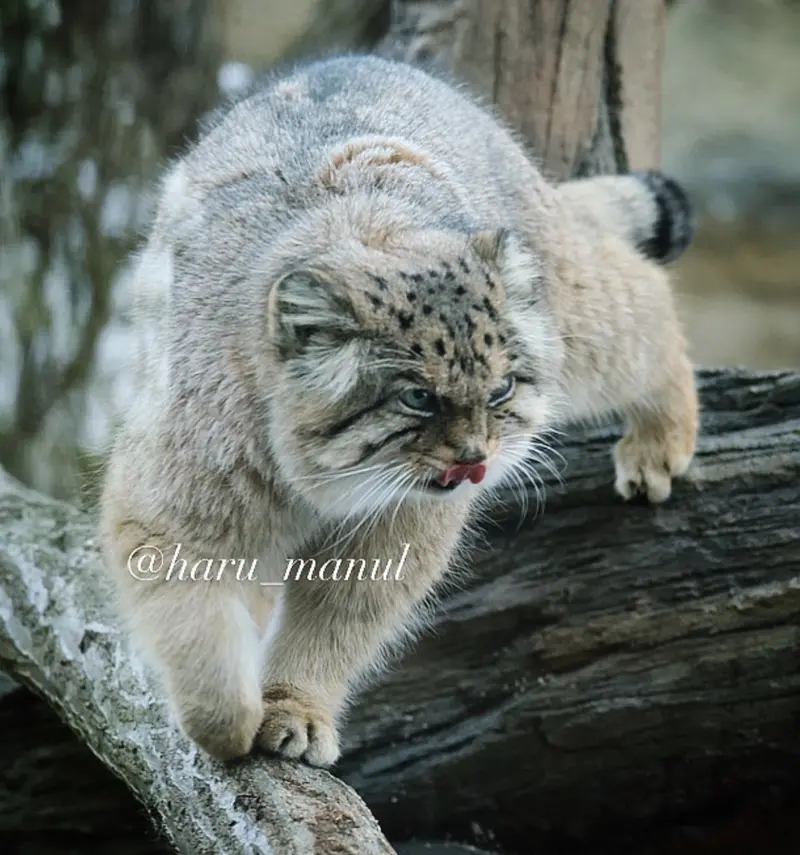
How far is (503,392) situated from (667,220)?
1.49 metres

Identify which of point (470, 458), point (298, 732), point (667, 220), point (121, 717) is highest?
point (470, 458)

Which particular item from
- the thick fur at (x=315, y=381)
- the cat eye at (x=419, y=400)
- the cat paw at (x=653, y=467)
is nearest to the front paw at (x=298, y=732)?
the thick fur at (x=315, y=381)

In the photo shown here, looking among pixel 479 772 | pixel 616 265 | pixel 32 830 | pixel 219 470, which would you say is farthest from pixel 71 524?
pixel 616 265

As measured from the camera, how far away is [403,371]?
6.15ft

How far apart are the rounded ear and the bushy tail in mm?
1395

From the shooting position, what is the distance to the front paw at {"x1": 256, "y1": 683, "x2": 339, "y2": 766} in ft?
7.09

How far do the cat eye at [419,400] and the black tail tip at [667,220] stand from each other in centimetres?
158

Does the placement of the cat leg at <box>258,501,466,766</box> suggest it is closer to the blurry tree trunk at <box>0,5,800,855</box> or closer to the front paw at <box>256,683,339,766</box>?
the front paw at <box>256,683,339,766</box>

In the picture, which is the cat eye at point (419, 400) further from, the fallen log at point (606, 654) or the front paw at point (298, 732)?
the fallen log at point (606, 654)

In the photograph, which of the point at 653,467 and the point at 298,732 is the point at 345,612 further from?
the point at 653,467

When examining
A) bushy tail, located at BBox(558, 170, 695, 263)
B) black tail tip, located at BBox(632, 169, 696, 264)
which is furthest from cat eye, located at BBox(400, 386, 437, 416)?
black tail tip, located at BBox(632, 169, 696, 264)

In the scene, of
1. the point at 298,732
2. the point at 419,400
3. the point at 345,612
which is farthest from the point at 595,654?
the point at 419,400

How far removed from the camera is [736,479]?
288 centimetres

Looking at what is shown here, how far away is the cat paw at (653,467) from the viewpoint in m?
2.89
